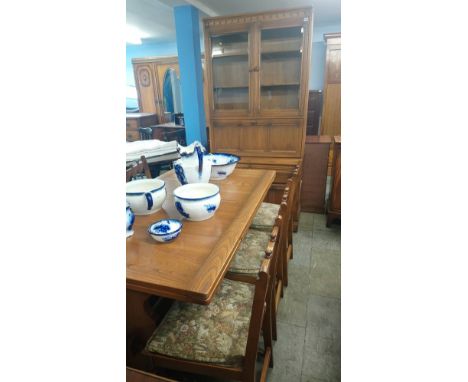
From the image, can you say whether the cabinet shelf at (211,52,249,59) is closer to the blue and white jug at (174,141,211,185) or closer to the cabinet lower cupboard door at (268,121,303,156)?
the cabinet lower cupboard door at (268,121,303,156)

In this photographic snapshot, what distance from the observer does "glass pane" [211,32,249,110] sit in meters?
2.22

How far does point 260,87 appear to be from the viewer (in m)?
2.21

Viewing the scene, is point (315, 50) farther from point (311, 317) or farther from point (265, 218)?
point (311, 317)

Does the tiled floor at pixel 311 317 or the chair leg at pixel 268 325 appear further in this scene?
the tiled floor at pixel 311 317

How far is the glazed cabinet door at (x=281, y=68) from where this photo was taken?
6.77 feet

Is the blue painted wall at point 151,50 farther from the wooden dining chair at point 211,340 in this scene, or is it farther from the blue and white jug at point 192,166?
the wooden dining chair at point 211,340

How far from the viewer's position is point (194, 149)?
49.1 inches

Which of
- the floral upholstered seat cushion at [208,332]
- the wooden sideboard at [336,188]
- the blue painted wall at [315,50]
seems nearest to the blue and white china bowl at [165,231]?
the floral upholstered seat cushion at [208,332]

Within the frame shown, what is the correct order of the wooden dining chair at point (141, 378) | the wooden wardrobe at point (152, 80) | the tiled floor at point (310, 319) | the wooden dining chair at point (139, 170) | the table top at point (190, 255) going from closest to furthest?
the wooden dining chair at point (141, 378)
the table top at point (190, 255)
the tiled floor at point (310, 319)
the wooden dining chair at point (139, 170)
the wooden wardrobe at point (152, 80)

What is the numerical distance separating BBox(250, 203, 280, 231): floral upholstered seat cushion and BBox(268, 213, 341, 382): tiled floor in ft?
1.42
